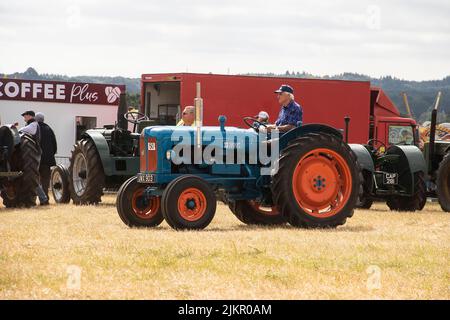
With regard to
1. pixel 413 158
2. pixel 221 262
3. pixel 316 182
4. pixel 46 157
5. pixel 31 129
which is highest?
pixel 31 129

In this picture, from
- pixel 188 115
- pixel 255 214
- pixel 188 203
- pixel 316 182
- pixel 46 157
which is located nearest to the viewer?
pixel 188 203

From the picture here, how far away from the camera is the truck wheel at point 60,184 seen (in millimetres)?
18875

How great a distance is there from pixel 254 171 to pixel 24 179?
496cm

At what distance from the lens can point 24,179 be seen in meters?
16.8

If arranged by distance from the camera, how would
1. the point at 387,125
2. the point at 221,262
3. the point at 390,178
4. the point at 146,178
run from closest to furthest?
the point at 221,262 → the point at 146,178 → the point at 390,178 → the point at 387,125

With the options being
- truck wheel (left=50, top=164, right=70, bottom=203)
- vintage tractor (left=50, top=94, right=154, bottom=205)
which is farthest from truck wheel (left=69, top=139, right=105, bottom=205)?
truck wheel (left=50, top=164, right=70, bottom=203)

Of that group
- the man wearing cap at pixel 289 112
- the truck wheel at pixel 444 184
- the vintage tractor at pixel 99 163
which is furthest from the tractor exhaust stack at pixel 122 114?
the man wearing cap at pixel 289 112

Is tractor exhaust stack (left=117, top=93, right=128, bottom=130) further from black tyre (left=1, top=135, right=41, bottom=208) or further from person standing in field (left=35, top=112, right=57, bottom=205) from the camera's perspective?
black tyre (left=1, top=135, right=41, bottom=208)

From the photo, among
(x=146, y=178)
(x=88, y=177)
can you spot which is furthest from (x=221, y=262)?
(x=88, y=177)

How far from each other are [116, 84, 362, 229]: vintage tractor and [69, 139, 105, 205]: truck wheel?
462 cm

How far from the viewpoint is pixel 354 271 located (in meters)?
8.78

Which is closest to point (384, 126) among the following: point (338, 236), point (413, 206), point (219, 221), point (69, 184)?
point (413, 206)

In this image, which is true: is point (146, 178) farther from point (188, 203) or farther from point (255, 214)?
point (255, 214)

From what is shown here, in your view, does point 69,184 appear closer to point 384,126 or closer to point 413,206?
point 413,206
